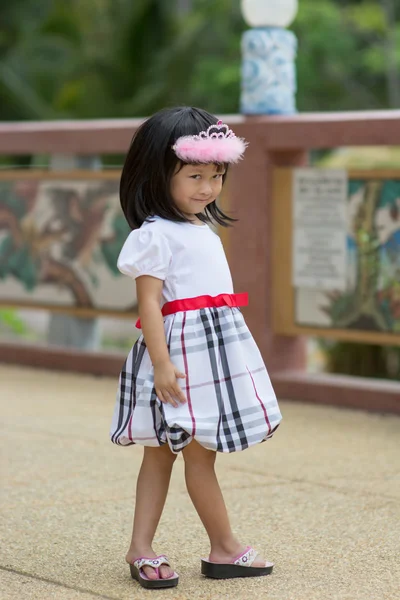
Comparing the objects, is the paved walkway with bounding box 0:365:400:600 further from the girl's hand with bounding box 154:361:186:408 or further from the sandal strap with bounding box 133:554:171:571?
the girl's hand with bounding box 154:361:186:408

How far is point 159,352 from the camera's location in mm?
3354

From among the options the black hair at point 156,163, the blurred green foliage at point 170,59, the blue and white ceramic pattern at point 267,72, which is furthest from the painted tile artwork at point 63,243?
the blurred green foliage at point 170,59

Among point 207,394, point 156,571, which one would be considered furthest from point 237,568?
point 207,394

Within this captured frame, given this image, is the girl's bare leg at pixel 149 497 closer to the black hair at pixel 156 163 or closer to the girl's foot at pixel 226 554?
the girl's foot at pixel 226 554

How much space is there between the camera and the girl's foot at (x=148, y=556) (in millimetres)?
3459

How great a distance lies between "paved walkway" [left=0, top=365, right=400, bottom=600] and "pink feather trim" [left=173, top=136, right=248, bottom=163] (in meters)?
1.24

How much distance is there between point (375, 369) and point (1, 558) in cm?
567

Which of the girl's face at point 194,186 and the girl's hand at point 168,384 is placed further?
the girl's face at point 194,186

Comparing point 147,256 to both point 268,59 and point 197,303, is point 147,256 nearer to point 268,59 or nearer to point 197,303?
point 197,303

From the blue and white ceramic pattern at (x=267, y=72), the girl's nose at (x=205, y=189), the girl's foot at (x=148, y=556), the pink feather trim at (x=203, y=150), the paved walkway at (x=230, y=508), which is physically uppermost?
the blue and white ceramic pattern at (x=267, y=72)

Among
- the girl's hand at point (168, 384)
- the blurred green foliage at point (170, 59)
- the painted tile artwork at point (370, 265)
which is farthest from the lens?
the blurred green foliage at point (170, 59)

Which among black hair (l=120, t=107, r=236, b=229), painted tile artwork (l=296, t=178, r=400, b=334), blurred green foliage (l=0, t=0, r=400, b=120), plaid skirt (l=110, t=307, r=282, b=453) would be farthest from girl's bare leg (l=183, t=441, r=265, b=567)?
blurred green foliage (l=0, t=0, r=400, b=120)

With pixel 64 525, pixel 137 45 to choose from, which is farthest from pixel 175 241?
pixel 137 45

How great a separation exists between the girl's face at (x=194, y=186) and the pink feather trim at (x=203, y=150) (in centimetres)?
5
